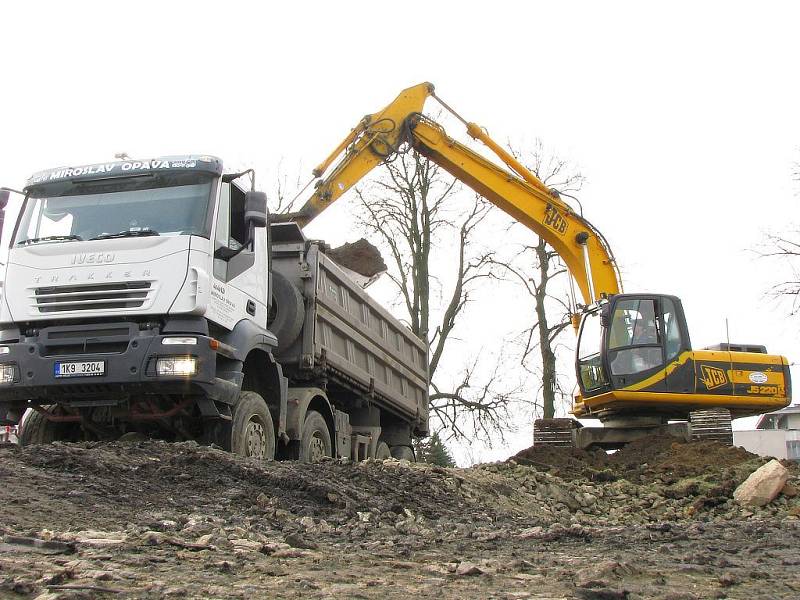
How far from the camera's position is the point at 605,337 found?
44.1 feet

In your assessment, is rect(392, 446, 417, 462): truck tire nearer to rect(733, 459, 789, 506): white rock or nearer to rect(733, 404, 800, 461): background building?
rect(733, 459, 789, 506): white rock

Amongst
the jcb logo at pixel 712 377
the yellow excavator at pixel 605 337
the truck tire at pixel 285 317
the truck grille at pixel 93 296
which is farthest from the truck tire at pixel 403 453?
the truck grille at pixel 93 296

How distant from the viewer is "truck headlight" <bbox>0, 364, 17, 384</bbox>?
7.91 m

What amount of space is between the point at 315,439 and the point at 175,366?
9.59ft

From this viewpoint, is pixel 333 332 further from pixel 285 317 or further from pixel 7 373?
pixel 7 373

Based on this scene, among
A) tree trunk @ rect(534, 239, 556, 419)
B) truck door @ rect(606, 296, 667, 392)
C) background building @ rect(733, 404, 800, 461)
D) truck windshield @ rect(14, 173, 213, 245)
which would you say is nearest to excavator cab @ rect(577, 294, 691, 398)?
truck door @ rect(606, 296, 667, 392)

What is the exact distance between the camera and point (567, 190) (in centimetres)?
2527

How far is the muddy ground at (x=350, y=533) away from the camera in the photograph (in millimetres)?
3652

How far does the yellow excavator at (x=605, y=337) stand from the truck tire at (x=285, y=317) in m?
3.49

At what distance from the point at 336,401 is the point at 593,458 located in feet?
11.6

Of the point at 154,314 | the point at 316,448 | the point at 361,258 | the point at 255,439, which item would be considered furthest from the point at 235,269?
the point at 361,258

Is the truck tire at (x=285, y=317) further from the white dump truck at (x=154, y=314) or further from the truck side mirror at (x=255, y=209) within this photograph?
the truck side mirror at (x=255, y=209)

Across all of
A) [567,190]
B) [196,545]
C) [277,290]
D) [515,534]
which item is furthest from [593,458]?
[567,190]

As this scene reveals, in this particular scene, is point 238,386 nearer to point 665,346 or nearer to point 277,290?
point 277,290
